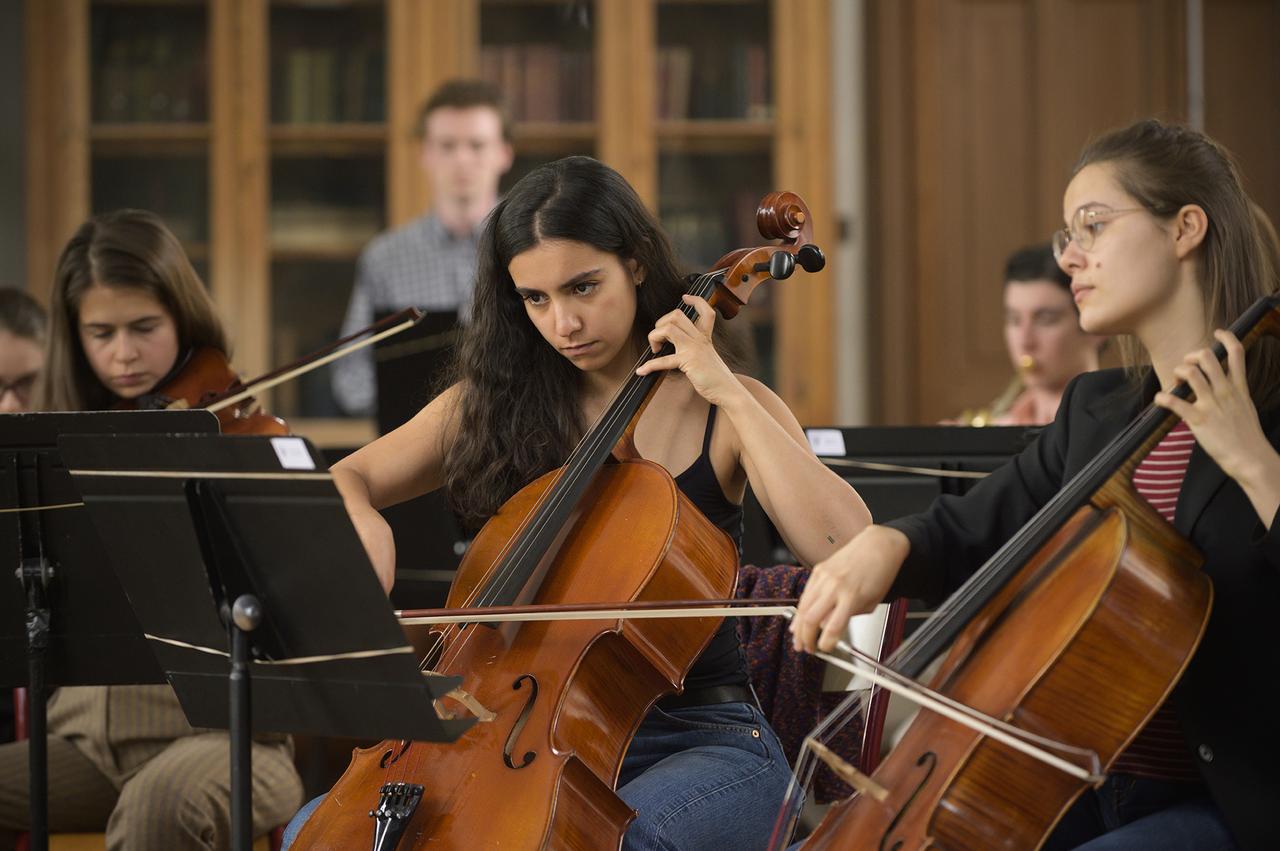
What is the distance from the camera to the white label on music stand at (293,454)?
1.24m

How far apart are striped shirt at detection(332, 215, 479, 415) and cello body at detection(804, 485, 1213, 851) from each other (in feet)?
8.71

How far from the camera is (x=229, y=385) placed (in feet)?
7.27

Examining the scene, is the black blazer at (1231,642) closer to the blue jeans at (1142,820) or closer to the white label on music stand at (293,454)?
the blue jeans at (1142,820)

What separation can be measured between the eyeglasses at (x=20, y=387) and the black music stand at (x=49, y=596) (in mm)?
966

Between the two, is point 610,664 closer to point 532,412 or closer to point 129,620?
point 532,412

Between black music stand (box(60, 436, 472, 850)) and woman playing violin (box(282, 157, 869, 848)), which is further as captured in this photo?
woman playing violin (box(282, 157, 869, 848))

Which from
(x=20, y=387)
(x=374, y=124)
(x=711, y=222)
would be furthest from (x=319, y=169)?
(x=20, y=387)

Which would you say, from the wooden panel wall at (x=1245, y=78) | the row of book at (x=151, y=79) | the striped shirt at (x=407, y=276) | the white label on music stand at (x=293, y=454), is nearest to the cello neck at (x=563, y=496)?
the white label on music stand at (x=293, y=454)

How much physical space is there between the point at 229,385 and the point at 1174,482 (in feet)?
4.46

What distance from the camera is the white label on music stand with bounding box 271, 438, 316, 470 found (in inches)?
48.7

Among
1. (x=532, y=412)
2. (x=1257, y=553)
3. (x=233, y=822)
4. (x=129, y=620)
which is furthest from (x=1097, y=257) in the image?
(x=129, y=620)

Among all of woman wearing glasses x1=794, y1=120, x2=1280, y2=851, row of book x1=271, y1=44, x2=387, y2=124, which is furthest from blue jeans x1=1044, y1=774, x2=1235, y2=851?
row of book x1=271, y1=44, x2=387, y2=124

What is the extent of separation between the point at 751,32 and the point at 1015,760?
2976 millimetres

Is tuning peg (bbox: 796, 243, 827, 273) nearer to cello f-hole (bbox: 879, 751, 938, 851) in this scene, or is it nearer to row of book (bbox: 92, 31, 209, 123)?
cello f-hole (bbox: 879, 751, 938, 851)
